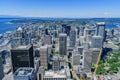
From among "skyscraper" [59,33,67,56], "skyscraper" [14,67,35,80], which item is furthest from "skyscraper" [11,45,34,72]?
"skyscraper" [59,33,67,56]

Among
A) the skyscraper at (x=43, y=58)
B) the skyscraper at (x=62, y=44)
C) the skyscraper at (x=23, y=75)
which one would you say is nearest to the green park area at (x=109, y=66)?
the skyscraper at (x=62, y=44)

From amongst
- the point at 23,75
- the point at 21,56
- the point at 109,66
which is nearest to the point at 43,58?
the point at 21,56

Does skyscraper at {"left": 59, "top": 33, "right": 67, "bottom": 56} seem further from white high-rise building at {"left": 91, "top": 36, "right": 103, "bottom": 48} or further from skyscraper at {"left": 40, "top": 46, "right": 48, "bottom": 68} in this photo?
skyscraper at {"left": 40, "top": 46, "right": 48, "bottom": 68}

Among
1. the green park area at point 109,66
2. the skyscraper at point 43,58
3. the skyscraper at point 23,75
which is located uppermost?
the skyscraper at point 23,75

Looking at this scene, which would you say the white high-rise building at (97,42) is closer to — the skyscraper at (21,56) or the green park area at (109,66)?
the green park area at (109,66)

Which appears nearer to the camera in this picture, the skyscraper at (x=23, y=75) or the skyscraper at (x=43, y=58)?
the skyscraper at (x=23, y=75)


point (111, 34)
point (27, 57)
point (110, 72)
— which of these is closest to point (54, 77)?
point (27, 57)

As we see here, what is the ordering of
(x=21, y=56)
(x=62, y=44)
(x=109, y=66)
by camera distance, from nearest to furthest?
1. (x=21, y=56)
2. (x=109, y=66)
3. (x=62, y=44)

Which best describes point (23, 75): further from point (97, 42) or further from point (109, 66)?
point (97, 42)

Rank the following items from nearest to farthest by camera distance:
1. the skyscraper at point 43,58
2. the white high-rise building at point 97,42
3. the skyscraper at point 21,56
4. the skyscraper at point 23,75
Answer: the skyscraper at point 23,75 < the skyscraper at point 21,56 < the skyscraper at point 43,58 < the white high-rise building at point 97,42

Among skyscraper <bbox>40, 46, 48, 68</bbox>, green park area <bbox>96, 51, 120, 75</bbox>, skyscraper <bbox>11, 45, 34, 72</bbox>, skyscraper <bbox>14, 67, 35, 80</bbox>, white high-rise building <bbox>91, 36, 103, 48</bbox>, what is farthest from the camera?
white high-rise building <bbox>91, 36, 103, 48</bbox>

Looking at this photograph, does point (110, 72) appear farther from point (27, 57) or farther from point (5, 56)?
point (5, 56)
